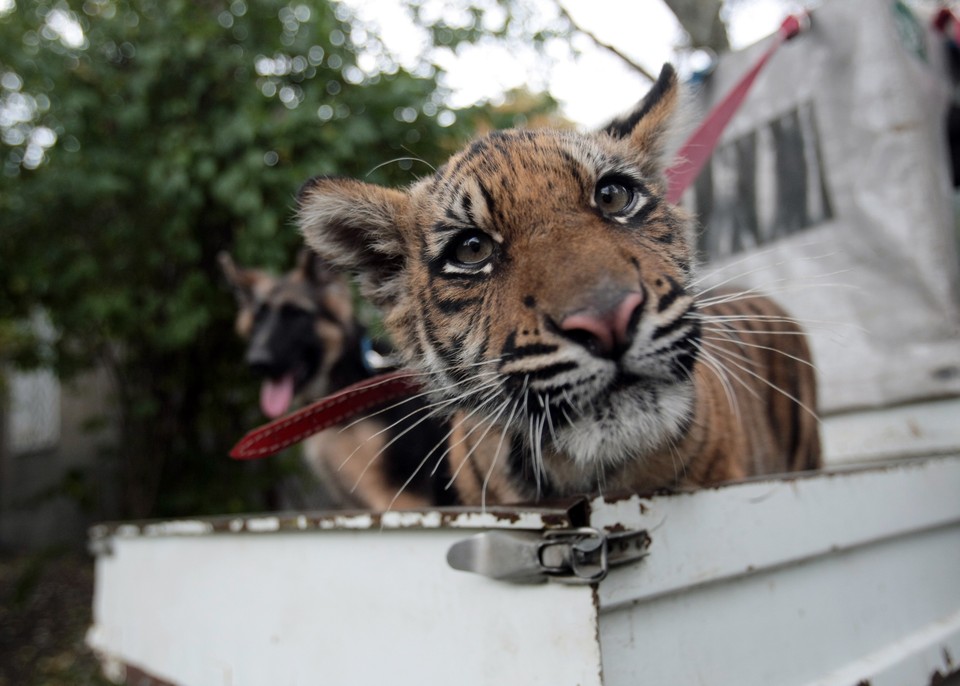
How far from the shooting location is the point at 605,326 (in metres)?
1.45

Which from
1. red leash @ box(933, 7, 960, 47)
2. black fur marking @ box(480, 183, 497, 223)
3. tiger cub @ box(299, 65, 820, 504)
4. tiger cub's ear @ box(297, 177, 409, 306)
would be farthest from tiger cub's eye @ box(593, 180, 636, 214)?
red leash @ box(933, 7, 960, 47)

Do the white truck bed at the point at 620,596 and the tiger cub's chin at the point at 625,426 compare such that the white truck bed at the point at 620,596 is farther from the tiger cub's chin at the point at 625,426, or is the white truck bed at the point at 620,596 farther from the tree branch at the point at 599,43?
the tree branch at the point at 599,43

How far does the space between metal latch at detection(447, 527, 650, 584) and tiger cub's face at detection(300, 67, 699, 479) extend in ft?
0.81

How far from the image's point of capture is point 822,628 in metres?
1.93

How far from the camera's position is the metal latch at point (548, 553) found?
55.7 inches

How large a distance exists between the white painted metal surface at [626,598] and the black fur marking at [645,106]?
1.09 meters

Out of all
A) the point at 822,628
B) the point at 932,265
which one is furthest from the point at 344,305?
the point at 822,628

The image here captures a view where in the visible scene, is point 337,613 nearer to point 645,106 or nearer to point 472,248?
point 472,248

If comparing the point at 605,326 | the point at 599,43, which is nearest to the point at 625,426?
the point at 605,326

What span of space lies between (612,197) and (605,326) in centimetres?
58

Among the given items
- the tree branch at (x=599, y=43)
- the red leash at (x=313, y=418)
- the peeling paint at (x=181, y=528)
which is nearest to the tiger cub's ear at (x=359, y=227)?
the red leash at (x=313, y=418)

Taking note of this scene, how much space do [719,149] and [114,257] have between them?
4.78 m

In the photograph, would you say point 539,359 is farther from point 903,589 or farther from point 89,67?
point 89,67

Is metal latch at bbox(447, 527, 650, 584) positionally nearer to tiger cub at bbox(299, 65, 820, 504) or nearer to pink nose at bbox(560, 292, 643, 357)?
tiger cub at bbox(299, 65, 820, 504)
